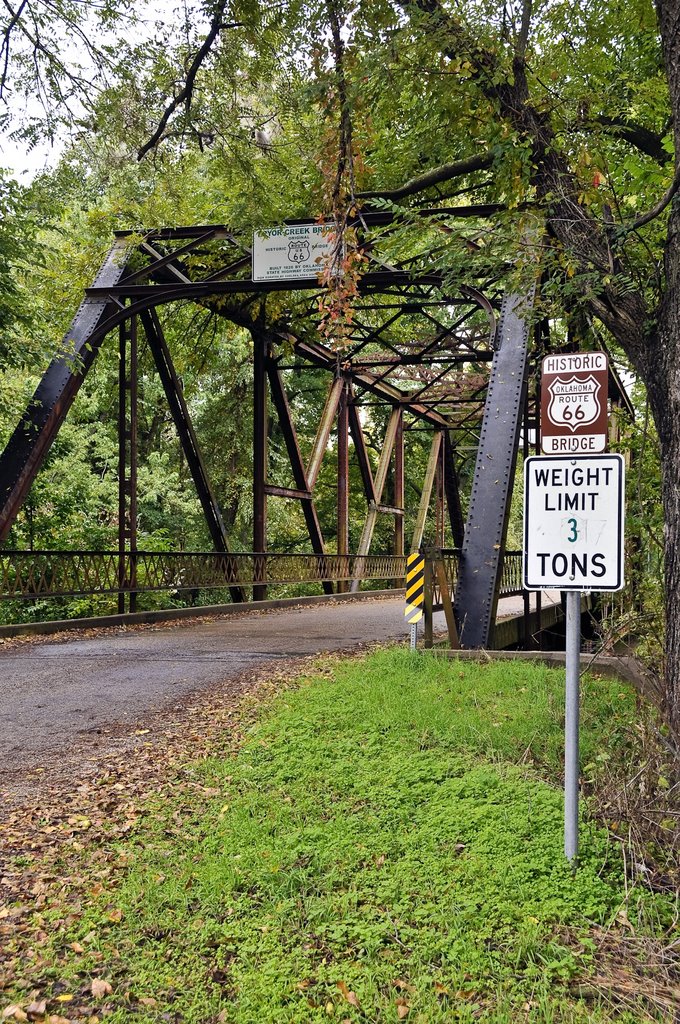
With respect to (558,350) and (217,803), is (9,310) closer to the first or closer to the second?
(558,350)

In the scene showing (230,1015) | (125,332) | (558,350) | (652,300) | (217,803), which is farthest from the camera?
(125,332)

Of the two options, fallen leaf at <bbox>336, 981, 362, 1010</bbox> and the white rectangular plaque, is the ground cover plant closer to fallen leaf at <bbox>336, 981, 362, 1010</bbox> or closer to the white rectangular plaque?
fallen leaf at <bbox>336, 981, 362, 1010</bbox>

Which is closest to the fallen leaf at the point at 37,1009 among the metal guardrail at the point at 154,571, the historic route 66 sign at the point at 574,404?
the historic route 66 sign at the point at 574,404

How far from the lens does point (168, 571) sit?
45.9ft

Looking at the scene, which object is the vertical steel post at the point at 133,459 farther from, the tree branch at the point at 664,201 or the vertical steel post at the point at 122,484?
the tree branch at the point at 664,201

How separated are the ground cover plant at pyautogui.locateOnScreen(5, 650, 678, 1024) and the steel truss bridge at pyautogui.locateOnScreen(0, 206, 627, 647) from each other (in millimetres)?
2833

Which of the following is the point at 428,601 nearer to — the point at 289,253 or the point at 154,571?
the point at 289,253

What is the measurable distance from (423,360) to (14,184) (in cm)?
1099

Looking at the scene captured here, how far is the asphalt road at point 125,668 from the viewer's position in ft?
18.8

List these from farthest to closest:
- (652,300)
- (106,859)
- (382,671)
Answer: (382,671), (652,300), (106,859)

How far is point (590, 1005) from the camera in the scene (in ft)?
9.42

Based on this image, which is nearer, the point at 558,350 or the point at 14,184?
the point at 558,350

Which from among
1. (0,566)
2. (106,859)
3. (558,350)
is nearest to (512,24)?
(558,350)

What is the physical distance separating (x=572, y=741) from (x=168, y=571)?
36.2ft
